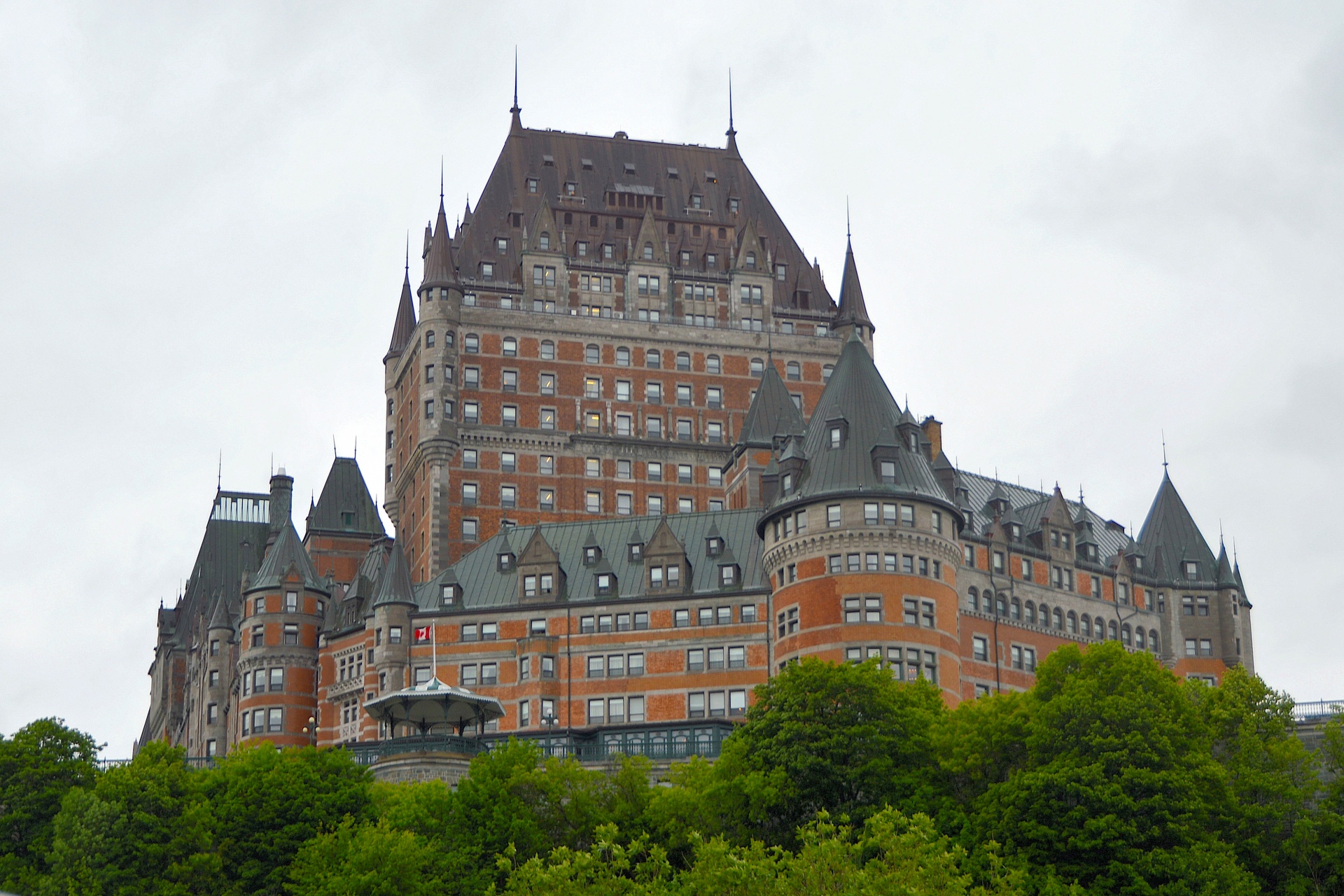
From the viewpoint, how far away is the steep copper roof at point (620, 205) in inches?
7087

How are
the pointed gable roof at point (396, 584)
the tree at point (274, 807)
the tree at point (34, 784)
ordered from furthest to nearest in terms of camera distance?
the pointed gable roof at point (396, 584) → the tree at point (34, 784) → the tree at point (274, 807)

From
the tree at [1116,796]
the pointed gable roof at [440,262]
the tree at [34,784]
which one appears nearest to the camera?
the tree at [1116,796]

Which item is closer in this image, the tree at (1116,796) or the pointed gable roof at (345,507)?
the tree at (1116,796)

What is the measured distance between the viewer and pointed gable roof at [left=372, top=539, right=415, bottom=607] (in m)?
147

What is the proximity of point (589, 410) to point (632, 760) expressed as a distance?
65086mm

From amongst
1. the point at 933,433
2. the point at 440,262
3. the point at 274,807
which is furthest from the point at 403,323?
the point at 274,807

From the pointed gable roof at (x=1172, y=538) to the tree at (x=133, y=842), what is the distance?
75689 millimetres

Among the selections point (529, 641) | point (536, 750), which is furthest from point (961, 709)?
point (529, 641)

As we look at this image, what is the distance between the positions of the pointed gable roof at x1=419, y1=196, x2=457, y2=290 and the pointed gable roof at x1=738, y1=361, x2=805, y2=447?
2507 centimetres

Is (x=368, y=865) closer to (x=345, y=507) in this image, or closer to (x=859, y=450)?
(x=859, y=450)

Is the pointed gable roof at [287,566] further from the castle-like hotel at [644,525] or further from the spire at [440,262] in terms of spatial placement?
the spire at [440,262]

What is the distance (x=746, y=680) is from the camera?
13850 cm

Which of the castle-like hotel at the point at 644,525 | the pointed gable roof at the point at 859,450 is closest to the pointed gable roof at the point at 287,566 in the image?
the castle-like hotel at the point at 644,525

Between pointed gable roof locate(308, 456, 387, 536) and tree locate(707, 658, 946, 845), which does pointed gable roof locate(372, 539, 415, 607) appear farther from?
tree locate(707, 658, 946, 845)
